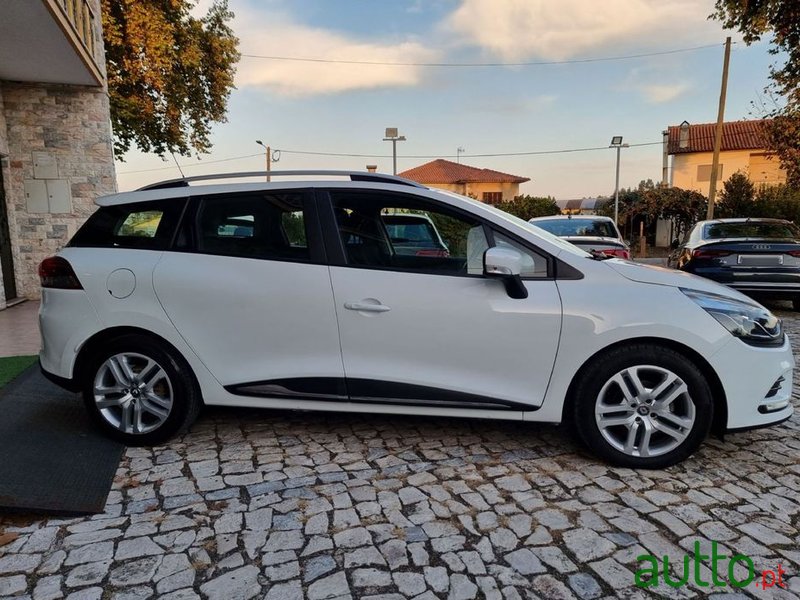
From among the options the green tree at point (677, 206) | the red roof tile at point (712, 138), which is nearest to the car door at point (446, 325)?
the green tree at point (677, 206)

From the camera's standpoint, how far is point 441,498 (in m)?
2.78

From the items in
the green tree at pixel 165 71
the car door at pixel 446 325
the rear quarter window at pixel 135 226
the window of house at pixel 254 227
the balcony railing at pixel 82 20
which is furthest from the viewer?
the green tree at pixel 165 71

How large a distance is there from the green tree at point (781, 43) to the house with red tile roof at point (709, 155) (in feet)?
77.0

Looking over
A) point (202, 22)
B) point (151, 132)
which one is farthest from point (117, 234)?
point (202, 22)

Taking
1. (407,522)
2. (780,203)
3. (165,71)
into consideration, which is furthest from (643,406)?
Result: (780,203)

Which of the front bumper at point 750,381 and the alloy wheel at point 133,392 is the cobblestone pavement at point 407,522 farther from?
the front bumper at point 750,381

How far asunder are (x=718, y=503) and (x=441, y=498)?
53.3 inches

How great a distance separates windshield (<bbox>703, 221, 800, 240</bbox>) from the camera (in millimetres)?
8070

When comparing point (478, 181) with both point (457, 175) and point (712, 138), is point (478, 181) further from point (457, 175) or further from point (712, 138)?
point (712, 138)

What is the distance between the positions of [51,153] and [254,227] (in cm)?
803

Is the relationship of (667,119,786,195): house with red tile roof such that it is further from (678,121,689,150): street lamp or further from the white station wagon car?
the white station wagon car

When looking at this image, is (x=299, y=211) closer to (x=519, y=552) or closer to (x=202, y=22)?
(x=519, y=552)

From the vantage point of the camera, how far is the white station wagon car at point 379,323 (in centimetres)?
295

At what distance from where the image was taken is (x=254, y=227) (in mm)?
3305
